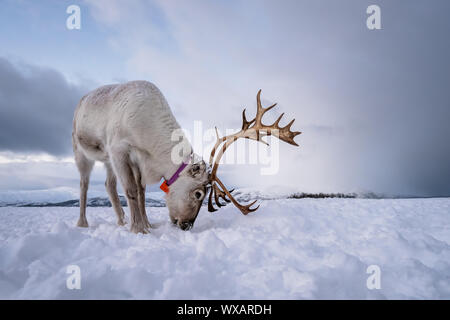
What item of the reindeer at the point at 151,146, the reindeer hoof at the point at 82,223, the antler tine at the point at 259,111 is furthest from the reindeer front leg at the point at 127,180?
the antler tine at the point at 259,111

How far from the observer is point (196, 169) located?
153 inches

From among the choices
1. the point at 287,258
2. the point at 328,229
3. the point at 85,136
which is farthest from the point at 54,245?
the point at 328,229

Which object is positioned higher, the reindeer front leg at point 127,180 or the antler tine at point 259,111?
the antler tine at point 259,111

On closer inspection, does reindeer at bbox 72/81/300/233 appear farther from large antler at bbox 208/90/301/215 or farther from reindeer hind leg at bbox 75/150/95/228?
reindeer hind leg at bbox 75/150/95/228

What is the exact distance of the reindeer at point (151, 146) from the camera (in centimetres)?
379

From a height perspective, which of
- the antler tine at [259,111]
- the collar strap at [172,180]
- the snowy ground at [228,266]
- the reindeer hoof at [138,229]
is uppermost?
the antler tine at [259,111]

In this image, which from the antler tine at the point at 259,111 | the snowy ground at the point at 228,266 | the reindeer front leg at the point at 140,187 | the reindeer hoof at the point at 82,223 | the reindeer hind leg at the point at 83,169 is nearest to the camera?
the snowy ground at the point at 228,266

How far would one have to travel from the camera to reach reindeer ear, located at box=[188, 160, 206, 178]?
3.86m

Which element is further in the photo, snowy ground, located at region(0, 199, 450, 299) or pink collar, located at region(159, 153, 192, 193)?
pink collar, located at region(159, 153, 192, 193)

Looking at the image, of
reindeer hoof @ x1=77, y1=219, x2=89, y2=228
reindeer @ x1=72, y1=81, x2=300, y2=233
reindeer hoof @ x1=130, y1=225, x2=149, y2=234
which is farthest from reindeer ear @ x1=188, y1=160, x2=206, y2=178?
reindeer hoof @ x1=77, y1=219, x2=89, y2=228

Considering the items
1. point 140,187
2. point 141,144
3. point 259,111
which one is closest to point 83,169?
point 140,187

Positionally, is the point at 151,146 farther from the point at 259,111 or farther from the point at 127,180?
the point at 259,111

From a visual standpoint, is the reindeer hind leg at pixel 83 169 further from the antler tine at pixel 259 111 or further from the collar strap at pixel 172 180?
the antler tine at pixel 259 111
